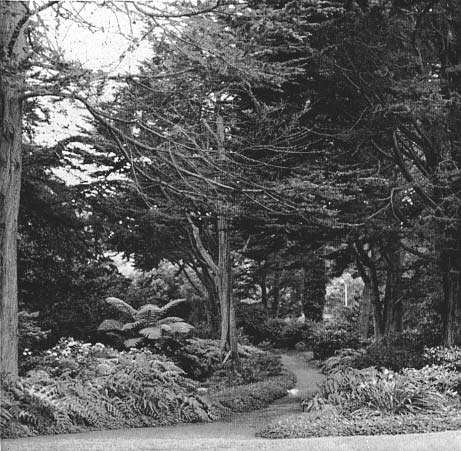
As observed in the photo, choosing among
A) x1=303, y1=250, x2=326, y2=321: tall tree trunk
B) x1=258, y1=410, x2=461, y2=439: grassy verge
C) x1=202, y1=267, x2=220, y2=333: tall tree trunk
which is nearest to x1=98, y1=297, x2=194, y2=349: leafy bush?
x1=258, y1=410, x2=461, y2=439: grassy verge

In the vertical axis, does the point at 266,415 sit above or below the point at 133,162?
below

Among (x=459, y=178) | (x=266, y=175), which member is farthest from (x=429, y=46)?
(x=266, y=175)

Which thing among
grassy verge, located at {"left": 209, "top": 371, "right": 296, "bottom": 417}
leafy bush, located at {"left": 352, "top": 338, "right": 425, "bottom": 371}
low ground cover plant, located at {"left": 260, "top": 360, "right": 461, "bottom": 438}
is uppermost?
leafy bush, located at {"left": 352, "top": 338, "right": 425, "bottom": 371}

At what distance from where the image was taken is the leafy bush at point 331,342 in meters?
20.7

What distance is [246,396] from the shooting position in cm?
1150

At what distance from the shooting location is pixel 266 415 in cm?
1023

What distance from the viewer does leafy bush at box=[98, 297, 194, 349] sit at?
→ 1336 cm

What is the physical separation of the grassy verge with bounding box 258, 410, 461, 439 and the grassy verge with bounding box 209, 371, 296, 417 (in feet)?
5.70

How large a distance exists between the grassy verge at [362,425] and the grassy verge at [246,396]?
1.74m

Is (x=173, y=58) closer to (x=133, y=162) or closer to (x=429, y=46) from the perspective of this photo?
(x=133, y=162)

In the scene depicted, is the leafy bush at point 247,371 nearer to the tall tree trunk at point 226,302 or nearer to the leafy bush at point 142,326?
the tall tree trunk at point 226,302

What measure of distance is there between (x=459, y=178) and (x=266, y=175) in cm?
332

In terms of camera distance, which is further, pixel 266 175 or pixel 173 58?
pixel 266 175

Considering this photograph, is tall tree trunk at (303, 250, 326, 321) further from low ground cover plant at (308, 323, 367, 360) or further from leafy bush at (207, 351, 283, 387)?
leafy bush at (207, 351, 283, 387)
